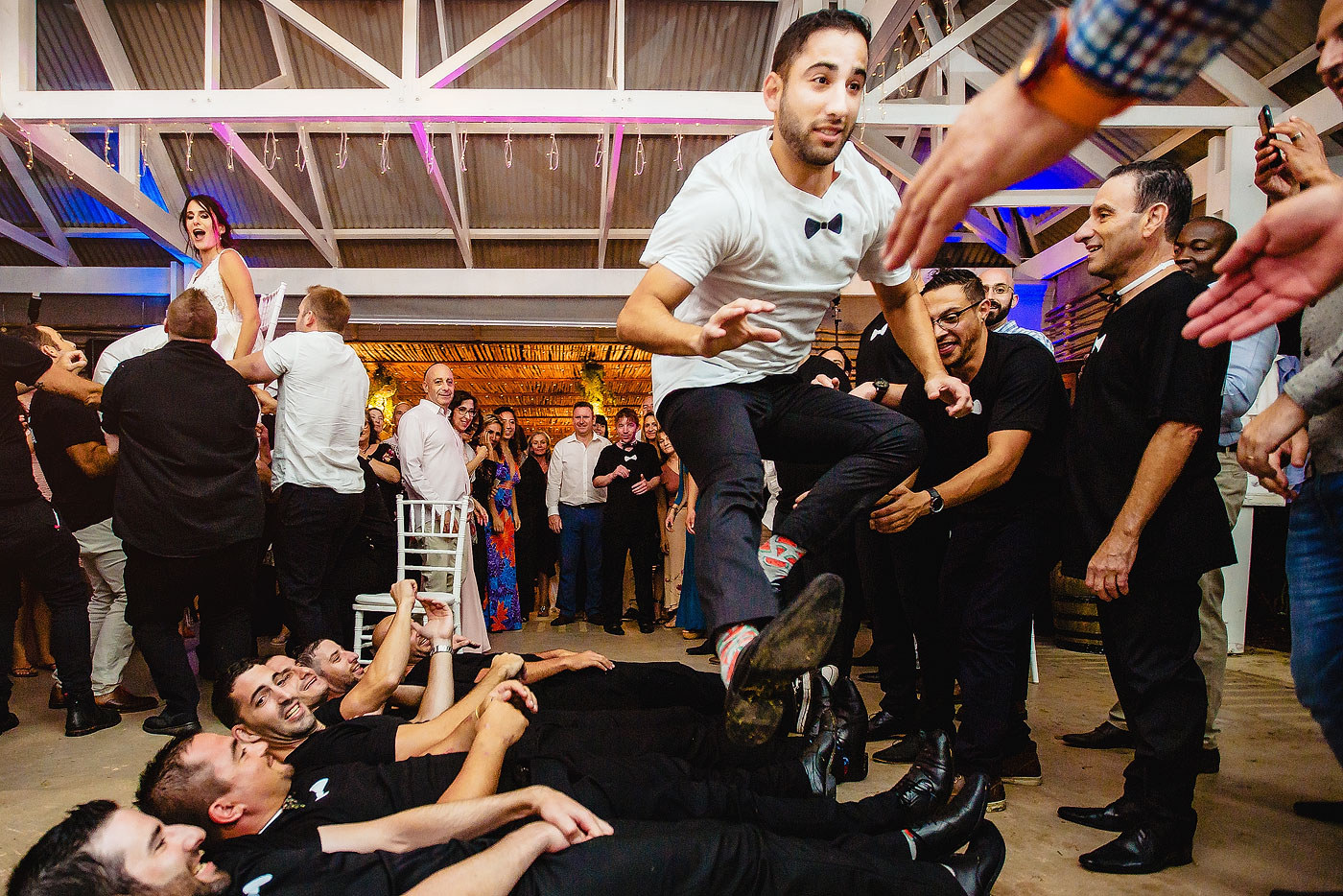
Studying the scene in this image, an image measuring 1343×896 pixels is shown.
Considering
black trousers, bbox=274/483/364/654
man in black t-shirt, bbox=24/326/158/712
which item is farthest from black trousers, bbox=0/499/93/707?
black trousers, bbox=274/483/364/654

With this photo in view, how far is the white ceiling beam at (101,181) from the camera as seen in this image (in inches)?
232

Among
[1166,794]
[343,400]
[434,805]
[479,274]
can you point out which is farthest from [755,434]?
[479,274]

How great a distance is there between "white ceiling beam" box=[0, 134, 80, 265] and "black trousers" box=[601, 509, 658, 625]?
269 inches

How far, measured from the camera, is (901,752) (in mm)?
2629

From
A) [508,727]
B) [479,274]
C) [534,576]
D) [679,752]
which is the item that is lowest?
[534,576]

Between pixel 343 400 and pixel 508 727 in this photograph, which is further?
pixel 343 400

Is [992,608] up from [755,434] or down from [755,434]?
down

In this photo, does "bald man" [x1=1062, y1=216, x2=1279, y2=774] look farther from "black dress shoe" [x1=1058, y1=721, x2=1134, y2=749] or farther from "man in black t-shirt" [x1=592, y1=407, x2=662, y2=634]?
"man in black t-shirt" [x1=592, y1=407, x2=662, y2=634]

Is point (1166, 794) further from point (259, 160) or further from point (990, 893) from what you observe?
point (259, 160)

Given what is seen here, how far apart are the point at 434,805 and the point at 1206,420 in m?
1.85

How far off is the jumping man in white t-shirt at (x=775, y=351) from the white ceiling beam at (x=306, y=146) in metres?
6.98

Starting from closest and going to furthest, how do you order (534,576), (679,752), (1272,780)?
(679,752), (1272,780), (534,576)

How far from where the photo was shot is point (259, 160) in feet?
26.7

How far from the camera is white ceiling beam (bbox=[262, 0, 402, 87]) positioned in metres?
5.32
